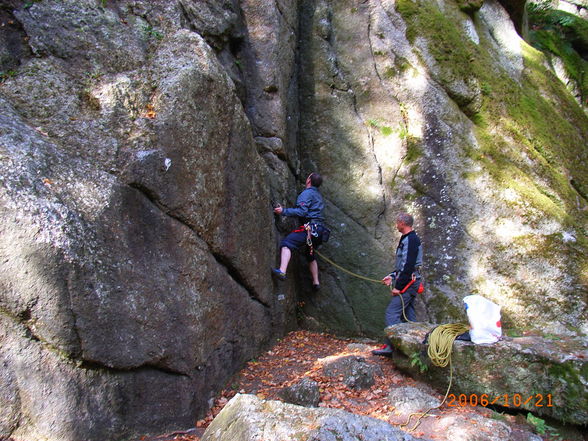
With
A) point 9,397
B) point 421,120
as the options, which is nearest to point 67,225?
point 9,397

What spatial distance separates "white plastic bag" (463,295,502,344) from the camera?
6340mm

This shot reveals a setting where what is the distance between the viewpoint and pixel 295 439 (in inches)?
138

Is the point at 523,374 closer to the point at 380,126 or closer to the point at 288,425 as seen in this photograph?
the point at 288,425

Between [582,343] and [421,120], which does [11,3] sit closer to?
[421,120]

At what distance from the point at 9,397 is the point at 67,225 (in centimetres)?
171

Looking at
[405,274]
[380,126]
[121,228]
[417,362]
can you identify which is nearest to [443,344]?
[417,362]

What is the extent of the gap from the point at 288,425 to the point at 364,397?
10.0 feet

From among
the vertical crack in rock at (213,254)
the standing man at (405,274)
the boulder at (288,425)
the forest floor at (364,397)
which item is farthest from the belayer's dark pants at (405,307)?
the boulder at (288,425)

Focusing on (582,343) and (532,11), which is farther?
(532,11)

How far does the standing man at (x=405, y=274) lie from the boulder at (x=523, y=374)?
3.38ft

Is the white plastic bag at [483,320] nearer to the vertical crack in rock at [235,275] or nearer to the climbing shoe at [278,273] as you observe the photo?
the climbing shoe at [278,273]

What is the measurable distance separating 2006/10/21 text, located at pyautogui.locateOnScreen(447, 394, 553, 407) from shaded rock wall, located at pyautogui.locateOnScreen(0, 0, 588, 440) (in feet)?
8.70

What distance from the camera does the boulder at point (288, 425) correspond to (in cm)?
355

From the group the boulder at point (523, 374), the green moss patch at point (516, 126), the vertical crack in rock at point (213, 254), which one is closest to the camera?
the vertical crack in rock at point (213, 254)
